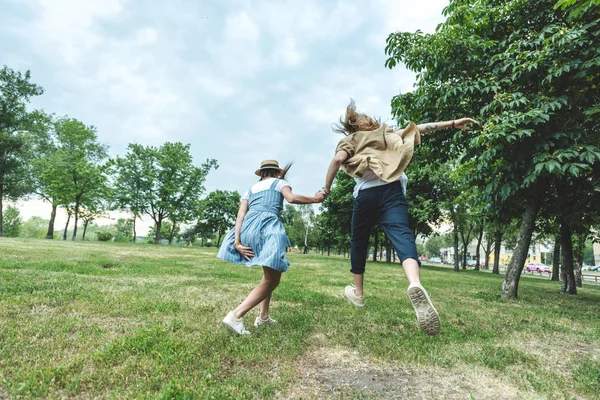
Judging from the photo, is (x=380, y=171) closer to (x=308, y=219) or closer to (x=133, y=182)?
(x=133, y=182)

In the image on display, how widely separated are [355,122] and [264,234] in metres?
1.76

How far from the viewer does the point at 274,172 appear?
167 inches

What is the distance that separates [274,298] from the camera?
6.38m

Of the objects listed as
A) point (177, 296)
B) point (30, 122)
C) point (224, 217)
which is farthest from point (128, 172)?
point (177, 296)

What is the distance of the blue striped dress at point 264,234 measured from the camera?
375cm

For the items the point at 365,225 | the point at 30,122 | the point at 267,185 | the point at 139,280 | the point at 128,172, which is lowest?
the point at 139,280

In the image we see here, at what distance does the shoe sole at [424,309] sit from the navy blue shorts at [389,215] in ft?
1.36

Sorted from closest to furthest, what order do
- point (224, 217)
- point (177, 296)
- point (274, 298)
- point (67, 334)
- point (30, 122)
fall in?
1. point (67, 334)
2. point (177, 296)
3. point (274, 298)
4. point (30, 122)
5. point (224, 217)

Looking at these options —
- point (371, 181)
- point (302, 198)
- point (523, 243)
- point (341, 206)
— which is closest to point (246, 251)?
point (302, 198)

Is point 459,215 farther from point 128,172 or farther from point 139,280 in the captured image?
point 128,172

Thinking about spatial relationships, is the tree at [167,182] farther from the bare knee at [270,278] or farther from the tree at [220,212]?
the bare knee at [270,278]

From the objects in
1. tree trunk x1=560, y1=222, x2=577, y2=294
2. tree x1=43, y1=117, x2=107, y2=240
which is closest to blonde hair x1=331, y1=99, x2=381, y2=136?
tree trunk x1=560, y1=222, x2=577, y2=294

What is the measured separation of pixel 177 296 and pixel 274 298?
1.75m

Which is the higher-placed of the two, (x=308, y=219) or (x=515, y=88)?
(x=515, y=88)
